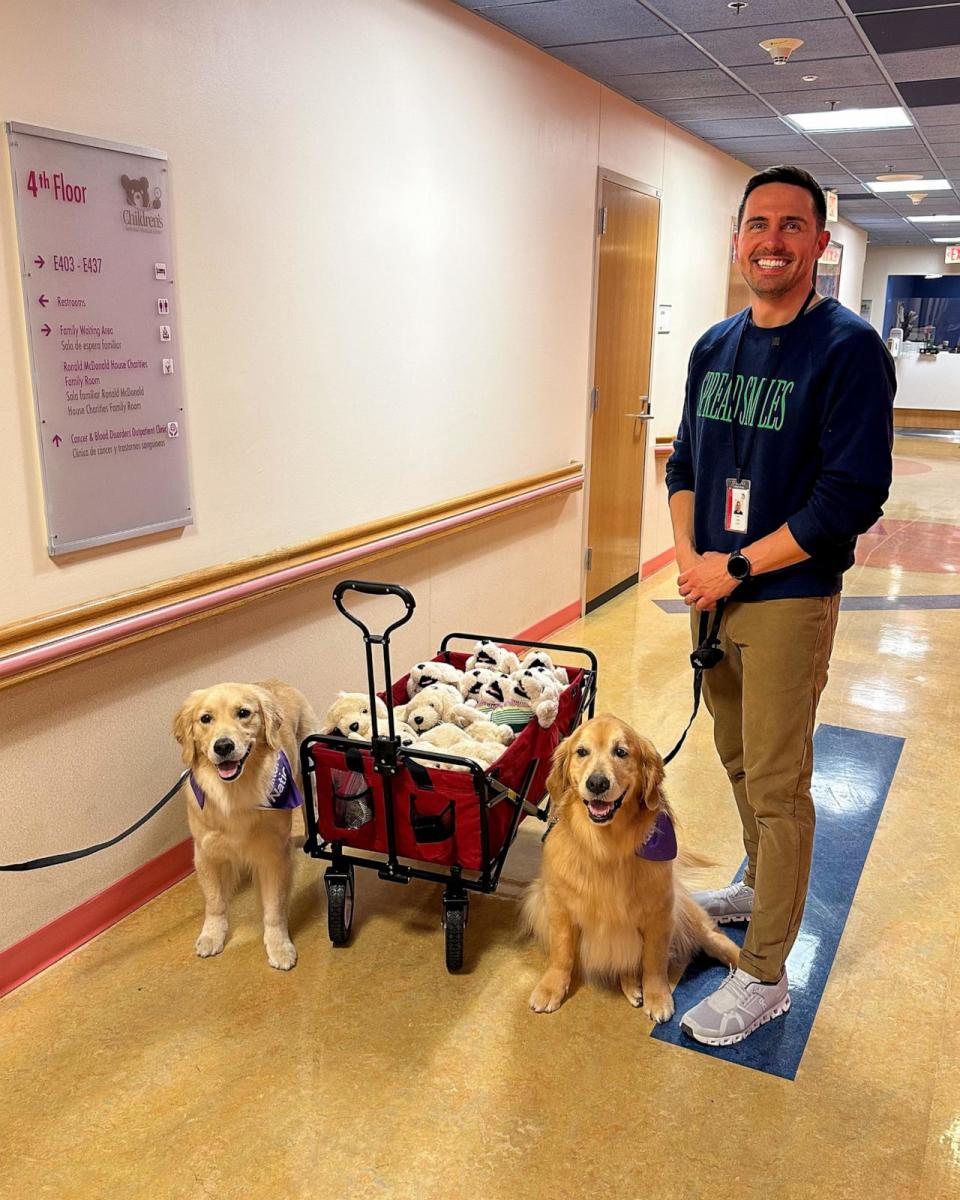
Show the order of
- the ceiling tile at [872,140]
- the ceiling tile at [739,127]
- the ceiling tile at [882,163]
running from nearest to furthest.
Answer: the ceiling tile at [739,127] → the ceiling tile at [872,140] → the ceiling tile at [882,163]

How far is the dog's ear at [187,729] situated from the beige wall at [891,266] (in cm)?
1593

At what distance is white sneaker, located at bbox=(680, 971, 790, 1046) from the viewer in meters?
2.26

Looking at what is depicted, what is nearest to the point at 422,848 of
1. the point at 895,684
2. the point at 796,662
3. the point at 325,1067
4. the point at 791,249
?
the point at 325,1067

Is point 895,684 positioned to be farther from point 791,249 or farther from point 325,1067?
point 325,1067

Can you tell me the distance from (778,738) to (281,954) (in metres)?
1.38

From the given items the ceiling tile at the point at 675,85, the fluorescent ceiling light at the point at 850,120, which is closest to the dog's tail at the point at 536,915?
the ceiling tile at the point at 675,85

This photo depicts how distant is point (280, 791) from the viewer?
2473 mm

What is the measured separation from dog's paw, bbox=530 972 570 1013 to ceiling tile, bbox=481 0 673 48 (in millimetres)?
3507

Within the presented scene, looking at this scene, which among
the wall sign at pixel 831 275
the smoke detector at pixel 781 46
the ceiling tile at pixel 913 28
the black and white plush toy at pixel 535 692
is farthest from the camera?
the wall sign at pixel 831 275

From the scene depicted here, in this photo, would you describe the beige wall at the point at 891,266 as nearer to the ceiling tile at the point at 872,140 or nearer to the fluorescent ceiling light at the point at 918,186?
the fluorescent ceiling light at the point at 918,186

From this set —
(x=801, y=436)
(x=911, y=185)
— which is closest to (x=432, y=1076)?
(x=801, y=436)

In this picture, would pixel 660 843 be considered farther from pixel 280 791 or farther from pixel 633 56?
pixel 633 56

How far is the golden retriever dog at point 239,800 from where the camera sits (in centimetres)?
239

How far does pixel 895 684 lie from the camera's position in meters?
4.70
